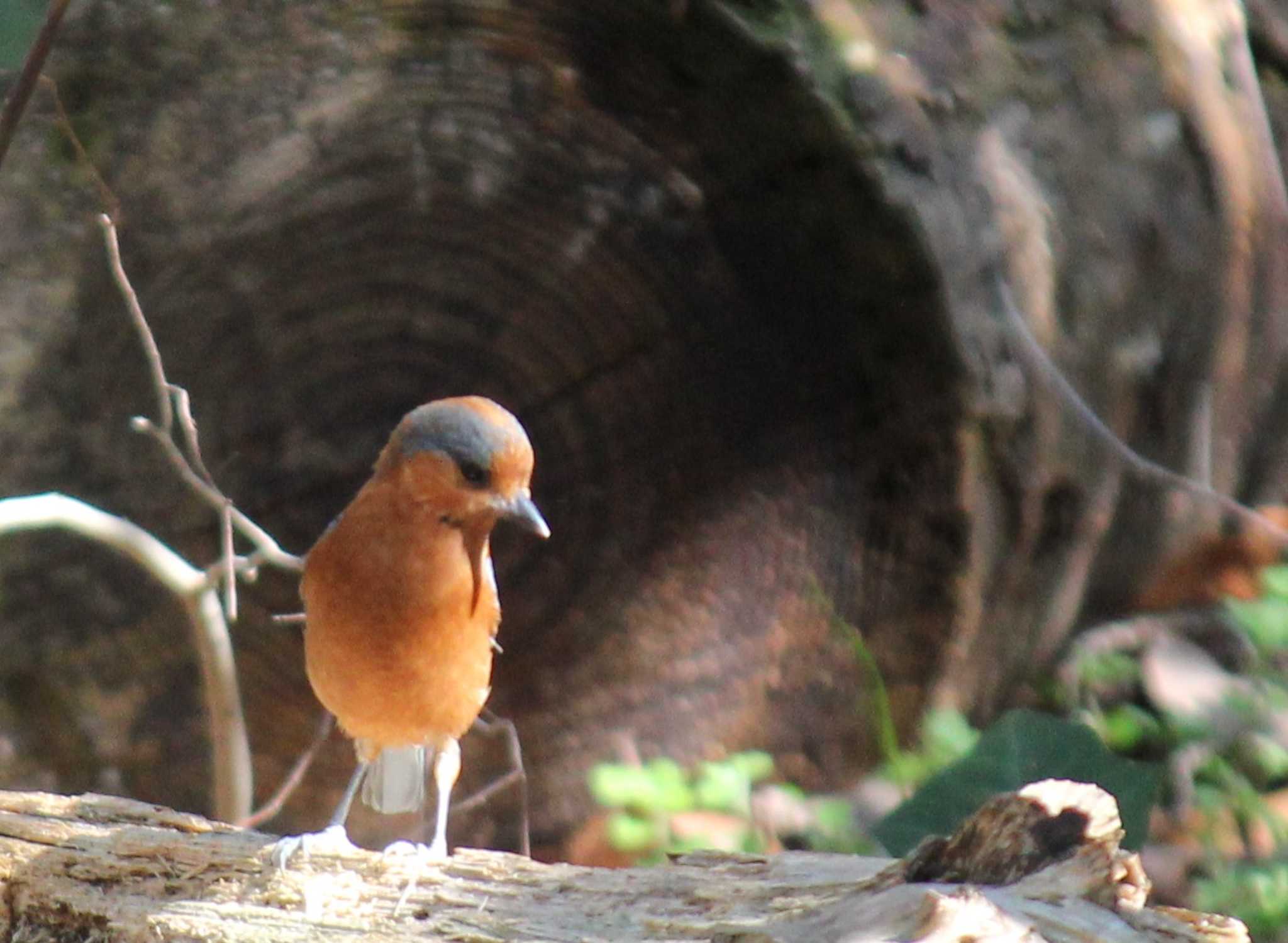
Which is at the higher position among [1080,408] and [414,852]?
[1080,408]

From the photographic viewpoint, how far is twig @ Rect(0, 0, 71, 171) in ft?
7.98

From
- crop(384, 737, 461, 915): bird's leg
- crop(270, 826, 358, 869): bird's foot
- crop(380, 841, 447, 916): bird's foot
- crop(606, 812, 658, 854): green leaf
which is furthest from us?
crop(606, 812, 658, 854): green leaf

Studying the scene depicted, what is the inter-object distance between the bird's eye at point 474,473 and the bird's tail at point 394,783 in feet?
3.45

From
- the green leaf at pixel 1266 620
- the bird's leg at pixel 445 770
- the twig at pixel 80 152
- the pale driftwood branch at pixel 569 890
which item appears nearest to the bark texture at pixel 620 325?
the twig at pixel 80 152

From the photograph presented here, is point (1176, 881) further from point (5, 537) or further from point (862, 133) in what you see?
point (5, 537)

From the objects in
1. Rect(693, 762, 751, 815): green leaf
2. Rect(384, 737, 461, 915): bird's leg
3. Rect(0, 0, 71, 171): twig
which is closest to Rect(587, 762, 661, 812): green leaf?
Rect(693, 762, 751, 815): green leaf

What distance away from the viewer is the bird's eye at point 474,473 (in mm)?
2527

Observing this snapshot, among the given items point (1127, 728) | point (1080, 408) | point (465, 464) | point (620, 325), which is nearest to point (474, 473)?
point (465, 464)

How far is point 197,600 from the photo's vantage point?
3033mm

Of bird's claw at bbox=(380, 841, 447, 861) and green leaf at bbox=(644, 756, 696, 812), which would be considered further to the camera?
green leaf at bbox=(644, 756, 696, 812)

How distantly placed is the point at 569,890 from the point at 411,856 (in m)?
0.29

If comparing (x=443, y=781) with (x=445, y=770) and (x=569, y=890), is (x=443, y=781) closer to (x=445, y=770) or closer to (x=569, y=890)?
(x=445, y=770)

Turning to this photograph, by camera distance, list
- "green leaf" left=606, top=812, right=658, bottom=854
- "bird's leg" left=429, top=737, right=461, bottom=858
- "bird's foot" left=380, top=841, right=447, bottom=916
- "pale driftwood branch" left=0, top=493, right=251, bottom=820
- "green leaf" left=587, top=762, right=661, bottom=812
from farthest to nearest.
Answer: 1. "green leaf" left=606, top=812, right=658, bottom=854
2. "green leaf" left=587, top=762, right=661, bottom=812
3. "bird's leg" left=429, top=737, right=461, bottom=858
4. "pale driftwood branch" left=0, top=493, right=251, bottom=820
5. "bird's foot" left=380, top=841, right=447, bottom=916

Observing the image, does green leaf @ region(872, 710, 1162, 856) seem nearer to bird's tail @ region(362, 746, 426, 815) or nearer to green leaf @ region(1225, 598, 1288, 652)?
green leaf @ region(1225, 598, 1288, 652)
